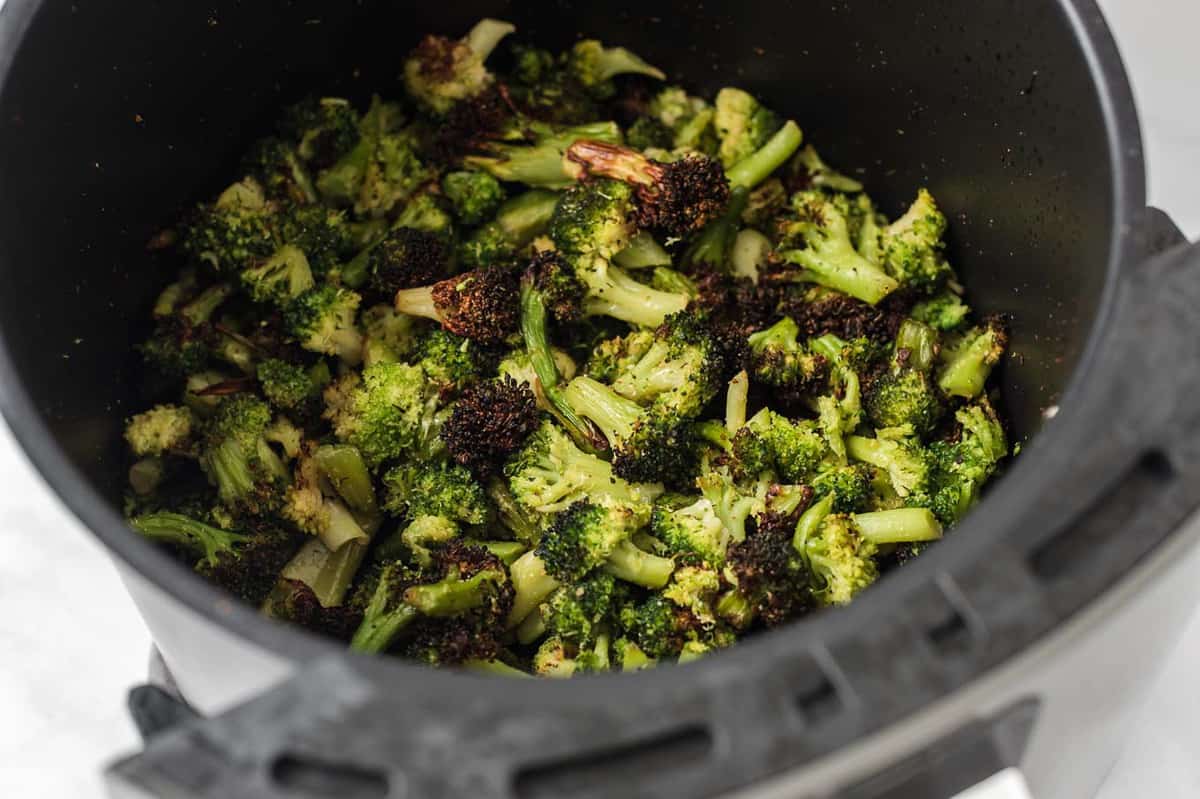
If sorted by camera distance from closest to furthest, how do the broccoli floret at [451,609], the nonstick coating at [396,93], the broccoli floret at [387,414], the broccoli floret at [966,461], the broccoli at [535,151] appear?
the nonstick coating at [396,93], the broccoli floret at [451,609], the broccoli floret at [966,461], the broccoli floret at [387,414], the broccoli at [535,151]

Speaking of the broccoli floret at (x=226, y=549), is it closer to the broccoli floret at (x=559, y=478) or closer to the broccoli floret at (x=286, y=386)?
the broccoli floret at (x=286, y=386)

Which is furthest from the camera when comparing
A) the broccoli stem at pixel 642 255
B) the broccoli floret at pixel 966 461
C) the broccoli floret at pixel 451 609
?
the broccoli stem at pixel 642 255

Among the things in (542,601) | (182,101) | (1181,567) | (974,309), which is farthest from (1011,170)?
(182,101)

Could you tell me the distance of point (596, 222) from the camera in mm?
1908

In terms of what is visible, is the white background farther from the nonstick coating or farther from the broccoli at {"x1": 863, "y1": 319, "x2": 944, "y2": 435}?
the broccoli at {"x1": 863, "y1": 319, "x2": 944, "y2": 435}

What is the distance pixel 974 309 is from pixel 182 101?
4.24 feet

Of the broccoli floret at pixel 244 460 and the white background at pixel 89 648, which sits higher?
the broccoli floret at pixel 244 460

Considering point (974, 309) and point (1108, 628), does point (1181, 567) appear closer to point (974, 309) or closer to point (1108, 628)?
point (1108, 628)

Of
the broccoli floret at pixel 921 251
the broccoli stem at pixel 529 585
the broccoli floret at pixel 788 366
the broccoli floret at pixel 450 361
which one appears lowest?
the broccoli stem at pixel 529 585

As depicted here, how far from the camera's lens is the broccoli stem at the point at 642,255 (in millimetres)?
1973

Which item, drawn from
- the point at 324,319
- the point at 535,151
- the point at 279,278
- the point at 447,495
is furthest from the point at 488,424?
the point at 535,151

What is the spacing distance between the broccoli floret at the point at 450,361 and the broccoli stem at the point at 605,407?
0.16 m

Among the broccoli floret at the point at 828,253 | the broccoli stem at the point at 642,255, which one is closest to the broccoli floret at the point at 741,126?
the broccoli floret at the point at 828,253

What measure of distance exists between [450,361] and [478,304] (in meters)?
0.10
